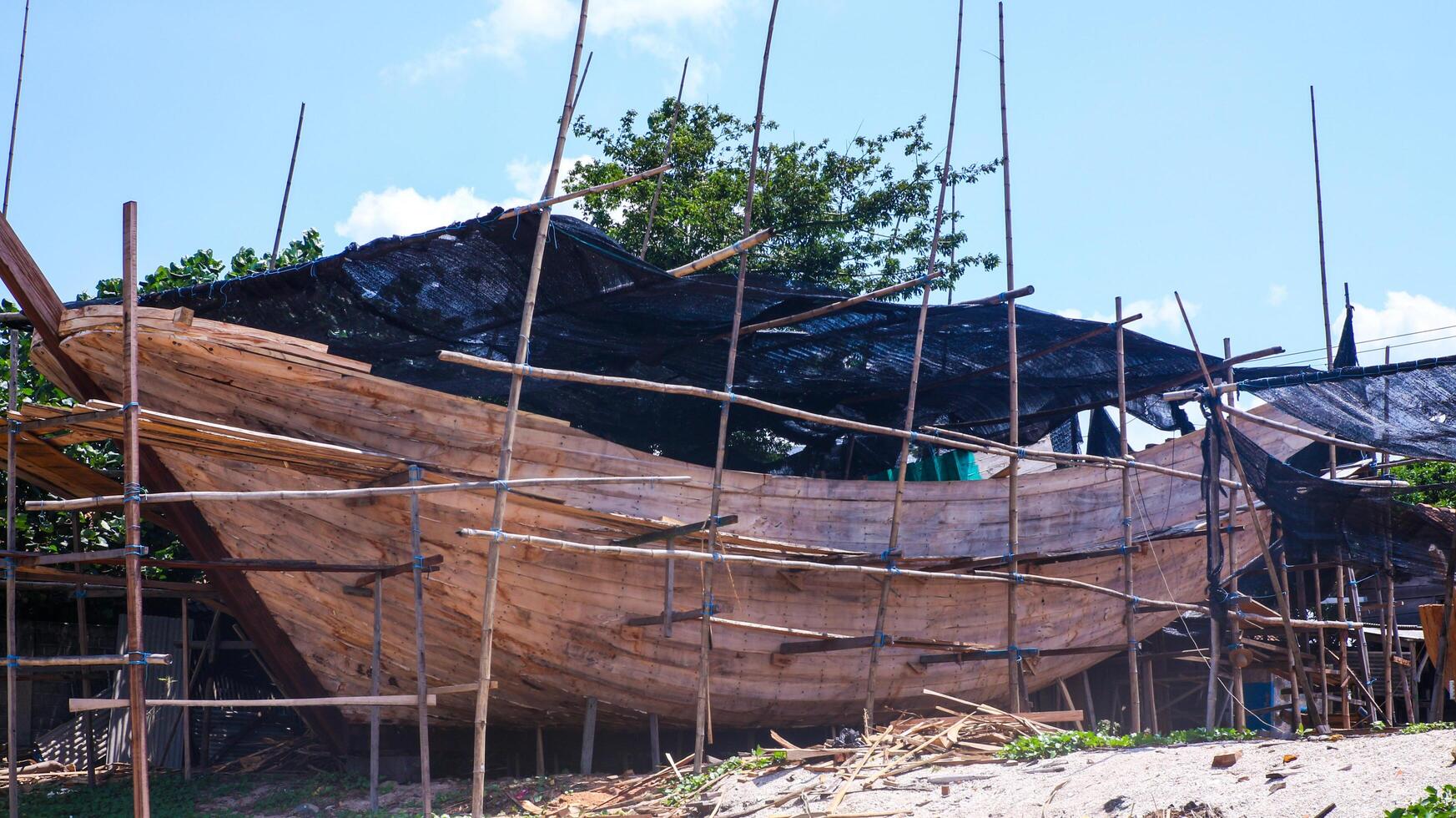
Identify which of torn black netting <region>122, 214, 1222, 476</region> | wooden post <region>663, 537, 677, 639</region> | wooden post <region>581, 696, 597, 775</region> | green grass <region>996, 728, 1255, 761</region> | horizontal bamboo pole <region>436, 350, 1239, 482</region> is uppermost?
torn black netting <region>122, 214, 1222, 476</region>

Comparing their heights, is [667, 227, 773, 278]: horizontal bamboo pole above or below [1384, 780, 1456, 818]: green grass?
above

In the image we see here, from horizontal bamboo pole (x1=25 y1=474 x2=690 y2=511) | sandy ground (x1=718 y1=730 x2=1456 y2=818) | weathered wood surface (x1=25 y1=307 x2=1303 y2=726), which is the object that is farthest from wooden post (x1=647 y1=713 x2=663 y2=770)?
horizontal bamboo pole (x1=25 y1=474 x2=690 y2=511)

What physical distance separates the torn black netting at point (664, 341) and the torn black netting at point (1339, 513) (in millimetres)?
1772

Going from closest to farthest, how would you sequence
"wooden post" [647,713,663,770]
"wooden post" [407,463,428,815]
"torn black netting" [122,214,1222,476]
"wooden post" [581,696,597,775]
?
"wooden post" [407,463,428,815] → "torn black netting" [122,214,1222,476] → "wooden post" [581,696,597,775] → "wooden post" [647,713,663,770]

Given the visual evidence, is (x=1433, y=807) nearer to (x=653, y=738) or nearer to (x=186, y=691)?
(x=653, y=738)

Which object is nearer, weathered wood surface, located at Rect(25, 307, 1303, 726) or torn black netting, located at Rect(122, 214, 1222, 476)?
torn black netting, located at Rect(122, 214, 1222, 476)

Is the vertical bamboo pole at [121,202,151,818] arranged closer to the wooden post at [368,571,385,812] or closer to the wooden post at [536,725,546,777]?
the wooden post at [368,571,385,812]

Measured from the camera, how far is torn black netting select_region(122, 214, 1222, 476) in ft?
22.2

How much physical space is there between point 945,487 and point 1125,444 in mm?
1477

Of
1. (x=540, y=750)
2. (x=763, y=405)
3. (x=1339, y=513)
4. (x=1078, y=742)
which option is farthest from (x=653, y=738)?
(x=1339, y=513)

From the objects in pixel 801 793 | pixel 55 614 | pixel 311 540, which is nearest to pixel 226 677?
pixel 55 614

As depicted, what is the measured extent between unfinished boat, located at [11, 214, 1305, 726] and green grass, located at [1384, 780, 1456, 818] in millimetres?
4015

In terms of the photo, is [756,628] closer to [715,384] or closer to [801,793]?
[801,793]

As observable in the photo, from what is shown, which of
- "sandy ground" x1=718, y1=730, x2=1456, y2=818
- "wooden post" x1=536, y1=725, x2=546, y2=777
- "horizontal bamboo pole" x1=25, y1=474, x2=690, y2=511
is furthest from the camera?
"wooden post" x1=536, y1=725, x2=546, y2=777
